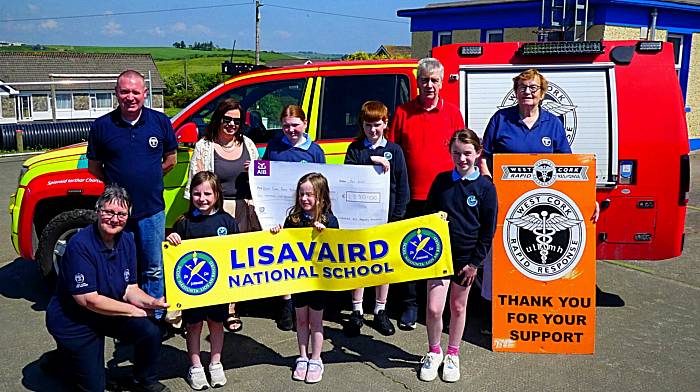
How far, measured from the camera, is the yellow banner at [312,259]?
408 cm

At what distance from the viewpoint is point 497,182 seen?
4.74m

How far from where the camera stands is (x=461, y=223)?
4.21m

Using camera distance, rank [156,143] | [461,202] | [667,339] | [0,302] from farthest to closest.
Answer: [0,302], [667,339], [156,143], [461,202]

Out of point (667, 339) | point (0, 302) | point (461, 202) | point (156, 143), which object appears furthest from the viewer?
point (0, 302)

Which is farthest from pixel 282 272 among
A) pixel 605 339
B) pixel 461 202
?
pixel 605 339

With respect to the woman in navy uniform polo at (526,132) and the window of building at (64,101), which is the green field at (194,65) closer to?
the window of building at (64,101)

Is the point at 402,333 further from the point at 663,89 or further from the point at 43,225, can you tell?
the point at 43,225

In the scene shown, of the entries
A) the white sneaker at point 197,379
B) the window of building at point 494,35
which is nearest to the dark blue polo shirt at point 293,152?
the white sneaker at point 197,379

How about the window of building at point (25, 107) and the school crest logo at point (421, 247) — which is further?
the window of building at point (25, 107)

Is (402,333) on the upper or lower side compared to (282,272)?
lower

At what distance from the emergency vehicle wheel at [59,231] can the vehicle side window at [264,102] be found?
1.25 meters

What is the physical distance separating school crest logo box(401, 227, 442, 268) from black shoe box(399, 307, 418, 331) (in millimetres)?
1140

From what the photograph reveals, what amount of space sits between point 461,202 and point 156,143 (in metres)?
2.07

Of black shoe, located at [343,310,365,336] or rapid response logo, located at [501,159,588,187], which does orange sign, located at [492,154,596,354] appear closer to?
rapid response logo, located at [501,159,588,187]
